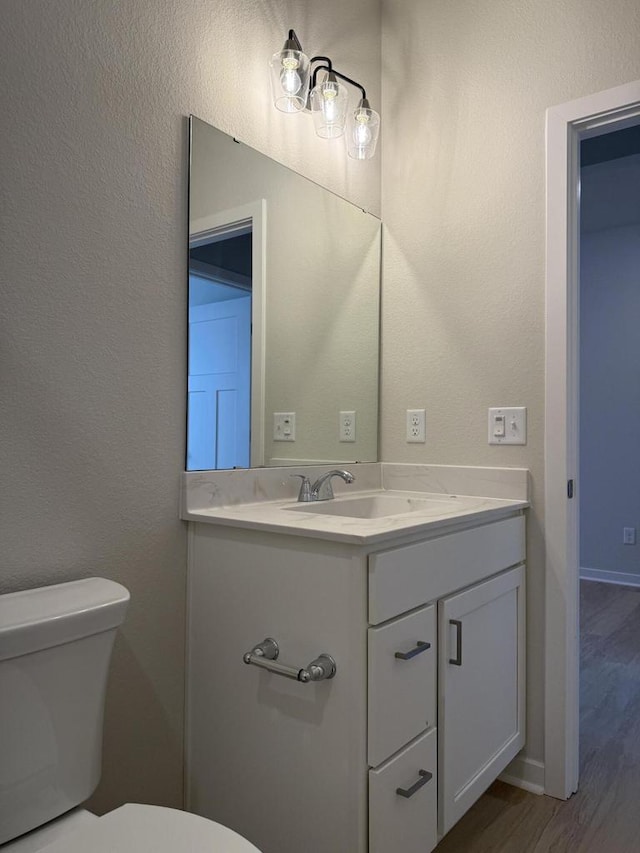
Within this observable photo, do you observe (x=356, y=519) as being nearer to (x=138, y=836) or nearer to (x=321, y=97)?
(x=138, y=836)

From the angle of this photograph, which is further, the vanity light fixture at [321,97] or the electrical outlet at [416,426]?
the electrical outlet at [416,426]

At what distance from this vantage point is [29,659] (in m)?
0.99

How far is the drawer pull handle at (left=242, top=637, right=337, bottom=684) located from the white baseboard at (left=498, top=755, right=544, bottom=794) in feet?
3.22

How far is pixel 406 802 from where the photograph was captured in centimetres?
129

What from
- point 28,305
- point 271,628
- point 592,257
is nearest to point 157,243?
point 28,305

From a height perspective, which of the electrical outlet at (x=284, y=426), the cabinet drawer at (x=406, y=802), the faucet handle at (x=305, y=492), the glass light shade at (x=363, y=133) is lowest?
the cabinet drawer at (x=406, y=802)

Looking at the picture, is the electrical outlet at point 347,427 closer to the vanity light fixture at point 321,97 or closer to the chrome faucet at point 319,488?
the chrome faucet at point 319,488

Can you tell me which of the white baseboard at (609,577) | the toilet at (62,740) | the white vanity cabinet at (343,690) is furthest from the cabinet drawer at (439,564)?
the white baseboard at (609,577)

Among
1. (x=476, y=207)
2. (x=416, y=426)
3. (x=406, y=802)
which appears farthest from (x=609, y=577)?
(x=406, y=802)

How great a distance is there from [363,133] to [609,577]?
11.7 ft

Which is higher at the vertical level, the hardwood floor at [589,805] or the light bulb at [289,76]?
the light bulb at [289,76]

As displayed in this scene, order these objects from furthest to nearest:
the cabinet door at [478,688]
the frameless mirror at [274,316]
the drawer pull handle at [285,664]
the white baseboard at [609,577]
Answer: the white baseboard at [609,577] < the frameless mirror at [274,316] < the cabinet door at [478,688] < the drawer pull handle at [285,664]

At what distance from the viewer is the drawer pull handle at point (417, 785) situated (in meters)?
1.27

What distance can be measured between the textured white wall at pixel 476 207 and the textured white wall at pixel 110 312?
724 millimetres
